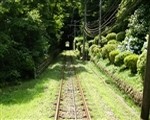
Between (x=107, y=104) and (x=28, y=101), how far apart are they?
420 centimetres

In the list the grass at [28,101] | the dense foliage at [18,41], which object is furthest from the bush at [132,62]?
the dense foliage at [18,41]

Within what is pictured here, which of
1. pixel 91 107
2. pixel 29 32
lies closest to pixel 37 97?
pixel 91 107

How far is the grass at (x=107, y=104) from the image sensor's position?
1450cm

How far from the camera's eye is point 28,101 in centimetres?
1705

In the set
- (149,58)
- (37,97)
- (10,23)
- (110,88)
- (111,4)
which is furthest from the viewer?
(111,4)

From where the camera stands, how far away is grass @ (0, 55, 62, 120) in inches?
558

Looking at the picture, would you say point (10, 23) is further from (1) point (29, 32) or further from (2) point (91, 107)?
(2) point (91, 107)

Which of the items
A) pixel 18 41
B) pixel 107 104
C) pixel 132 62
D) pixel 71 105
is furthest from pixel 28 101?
pixel 18 41

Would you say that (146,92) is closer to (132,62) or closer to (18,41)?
(132,62)

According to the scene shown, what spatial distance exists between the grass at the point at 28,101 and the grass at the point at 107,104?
2120mm

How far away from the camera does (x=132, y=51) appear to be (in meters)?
26.2

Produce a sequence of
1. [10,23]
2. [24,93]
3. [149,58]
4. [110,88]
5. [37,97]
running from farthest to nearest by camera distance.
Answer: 1. [10,23]
2. [110,88]
3. [24,93]
4. [37,97]
5. [149,58]

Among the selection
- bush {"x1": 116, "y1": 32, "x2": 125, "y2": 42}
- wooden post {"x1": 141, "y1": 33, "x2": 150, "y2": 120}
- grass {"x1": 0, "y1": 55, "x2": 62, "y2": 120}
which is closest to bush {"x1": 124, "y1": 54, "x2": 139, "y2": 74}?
grass {"x1": 0, "y1": 55, "x2": 62, "y2": 120}

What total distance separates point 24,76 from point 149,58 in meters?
17.4
